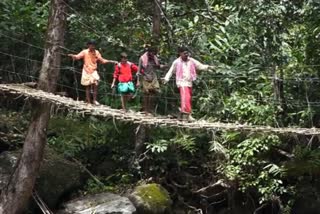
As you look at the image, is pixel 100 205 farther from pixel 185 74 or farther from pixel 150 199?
pixel 185 74

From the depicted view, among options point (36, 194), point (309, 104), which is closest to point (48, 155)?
point (36, 194)

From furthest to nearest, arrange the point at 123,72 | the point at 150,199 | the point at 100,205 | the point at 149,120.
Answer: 1. the point at 150,199
2. the point at 100,205
3. the point at 123,72
4. the point at 149,120

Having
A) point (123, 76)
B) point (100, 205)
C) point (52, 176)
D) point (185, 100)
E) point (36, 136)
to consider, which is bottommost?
point (100, 205)

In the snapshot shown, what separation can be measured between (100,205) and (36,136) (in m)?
1.04

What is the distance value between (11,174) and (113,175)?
1.46 meters

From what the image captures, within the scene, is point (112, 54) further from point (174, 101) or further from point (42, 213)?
point (42, 213)

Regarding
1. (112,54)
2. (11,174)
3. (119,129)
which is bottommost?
(11,174)

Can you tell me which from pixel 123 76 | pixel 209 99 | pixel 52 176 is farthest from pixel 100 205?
pixel 209 99

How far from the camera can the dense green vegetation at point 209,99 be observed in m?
5.81

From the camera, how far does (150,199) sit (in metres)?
5.91

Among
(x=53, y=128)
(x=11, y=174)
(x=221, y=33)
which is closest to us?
(x=11, y=174)

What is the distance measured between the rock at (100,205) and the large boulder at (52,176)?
196 millimetres

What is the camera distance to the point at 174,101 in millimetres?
6551

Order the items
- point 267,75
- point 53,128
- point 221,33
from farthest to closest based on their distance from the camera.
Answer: point 53,128
point 221,33
point 267,75
